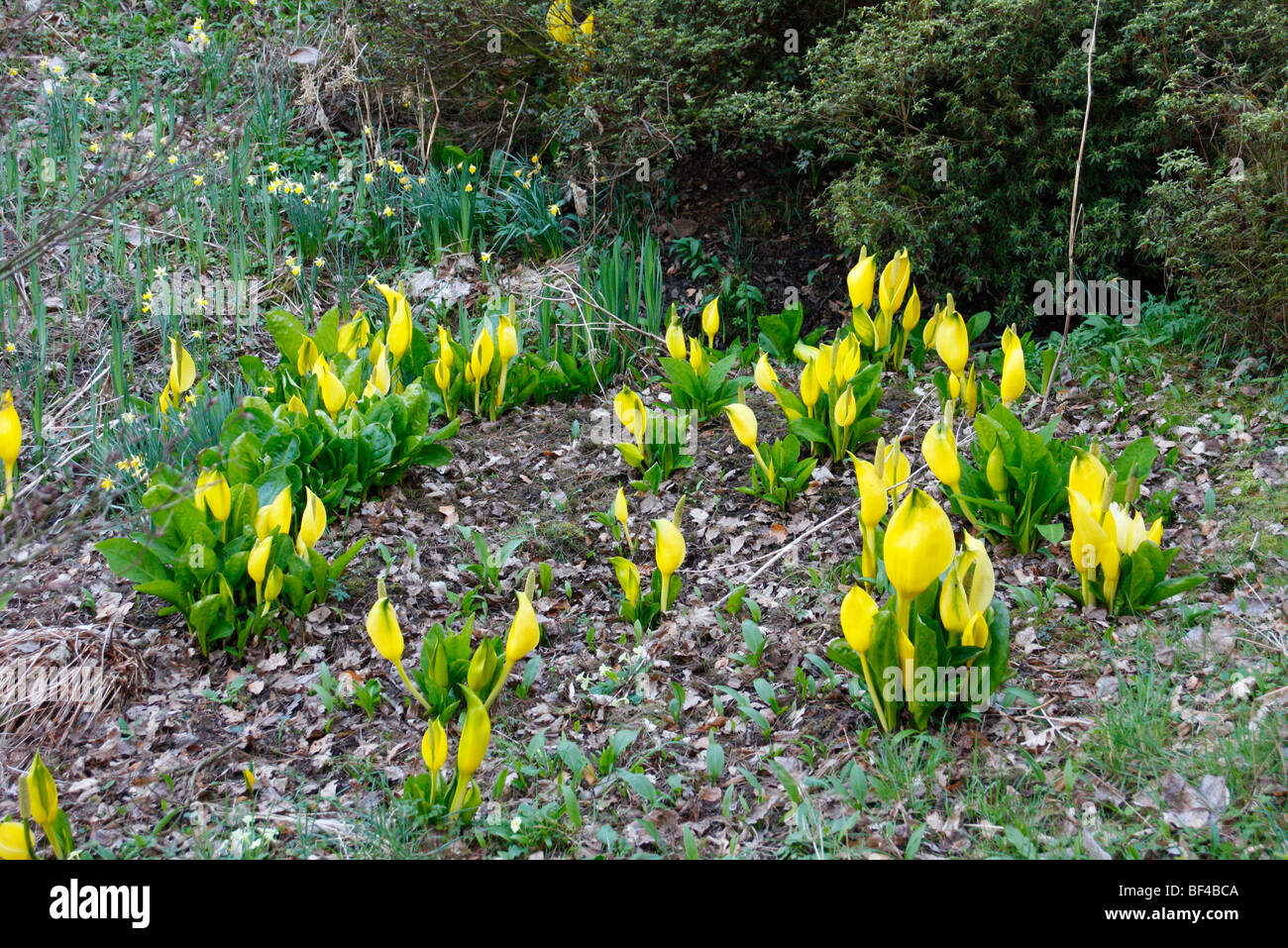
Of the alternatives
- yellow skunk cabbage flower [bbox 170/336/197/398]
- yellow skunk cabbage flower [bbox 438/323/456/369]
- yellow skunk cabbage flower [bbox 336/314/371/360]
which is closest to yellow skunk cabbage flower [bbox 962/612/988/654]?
yellow skunk cabbage flower [bbox 438/323/456/369]

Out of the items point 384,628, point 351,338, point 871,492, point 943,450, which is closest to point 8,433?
point 351,338

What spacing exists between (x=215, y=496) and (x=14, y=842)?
954mm

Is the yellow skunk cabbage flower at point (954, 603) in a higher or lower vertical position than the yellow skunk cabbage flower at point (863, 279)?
lower

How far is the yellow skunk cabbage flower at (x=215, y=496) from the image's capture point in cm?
259

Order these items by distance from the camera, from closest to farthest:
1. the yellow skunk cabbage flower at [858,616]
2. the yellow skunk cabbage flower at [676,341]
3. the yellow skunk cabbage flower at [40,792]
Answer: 1. the yellow skunk cabbage flower at [40,792]
2. the yellow skunk cabbage flower at [858,616]
3. the yellow skunk cabbage flower at [676,341]

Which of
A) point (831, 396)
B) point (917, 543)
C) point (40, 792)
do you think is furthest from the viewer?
point (831, 396)

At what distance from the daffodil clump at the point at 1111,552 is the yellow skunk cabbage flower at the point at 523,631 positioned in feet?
4.10

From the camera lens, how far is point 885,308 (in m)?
3.68

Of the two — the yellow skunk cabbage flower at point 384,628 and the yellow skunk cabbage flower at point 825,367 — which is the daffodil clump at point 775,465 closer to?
the yellow skunk cabbage flower at point 825,367

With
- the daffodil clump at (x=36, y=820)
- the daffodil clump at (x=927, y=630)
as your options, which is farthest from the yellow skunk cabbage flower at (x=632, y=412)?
the daffodil clump at (x=36, y=820)

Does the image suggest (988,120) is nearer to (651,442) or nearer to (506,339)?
(651,442)

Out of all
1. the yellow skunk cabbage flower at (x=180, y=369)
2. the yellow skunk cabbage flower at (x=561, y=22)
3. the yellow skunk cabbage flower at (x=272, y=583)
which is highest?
the yellow skunk cabbage flower at (x=561, y=22)

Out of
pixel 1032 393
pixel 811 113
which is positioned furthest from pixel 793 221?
pixel 1032 393
